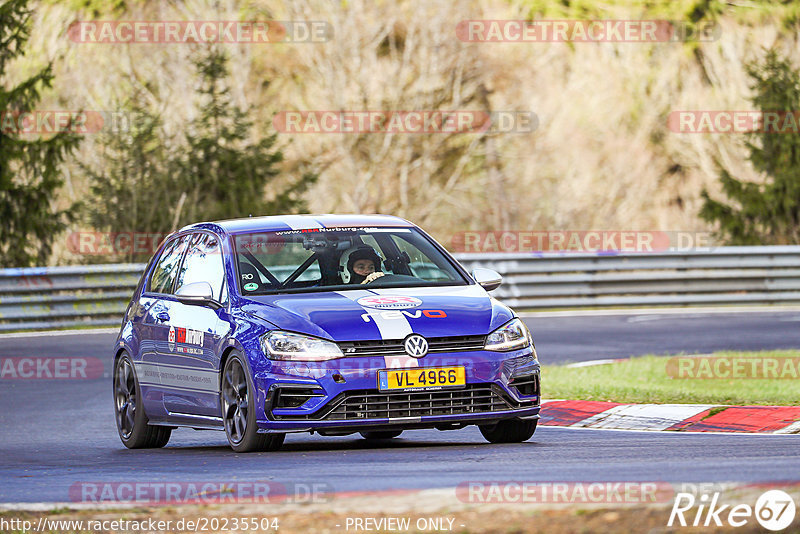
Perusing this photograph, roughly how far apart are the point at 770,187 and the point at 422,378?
24.2 meters

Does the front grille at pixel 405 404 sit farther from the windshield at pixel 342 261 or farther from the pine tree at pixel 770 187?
the pine tree at pixel 770 187

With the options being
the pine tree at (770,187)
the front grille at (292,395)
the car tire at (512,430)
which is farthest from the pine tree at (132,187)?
the front grille at (292,395)

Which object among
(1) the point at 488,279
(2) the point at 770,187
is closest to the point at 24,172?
(2) the point at 770,187

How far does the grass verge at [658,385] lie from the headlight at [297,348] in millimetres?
4365

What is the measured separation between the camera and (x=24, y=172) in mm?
28922

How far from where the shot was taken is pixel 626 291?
26422 millimetres

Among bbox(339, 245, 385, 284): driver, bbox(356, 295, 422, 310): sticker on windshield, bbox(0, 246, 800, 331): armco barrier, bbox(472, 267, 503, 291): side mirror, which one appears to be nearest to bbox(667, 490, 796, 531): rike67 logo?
bbox(356, 295, 422, 310): sticker on windshield

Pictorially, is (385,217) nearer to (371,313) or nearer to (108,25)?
(371,313)

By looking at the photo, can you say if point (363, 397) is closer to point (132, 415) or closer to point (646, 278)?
point (132, 415)

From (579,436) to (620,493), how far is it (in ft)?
14.4

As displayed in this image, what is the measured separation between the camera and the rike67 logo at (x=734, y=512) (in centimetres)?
581

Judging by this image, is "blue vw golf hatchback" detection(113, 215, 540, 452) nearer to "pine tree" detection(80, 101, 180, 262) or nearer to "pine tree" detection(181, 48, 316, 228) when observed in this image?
"pine tree" detection(80, 101, 180, 262)

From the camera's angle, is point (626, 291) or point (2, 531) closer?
point (2, 531)

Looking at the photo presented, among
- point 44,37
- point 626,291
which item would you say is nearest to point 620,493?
point 626,291
